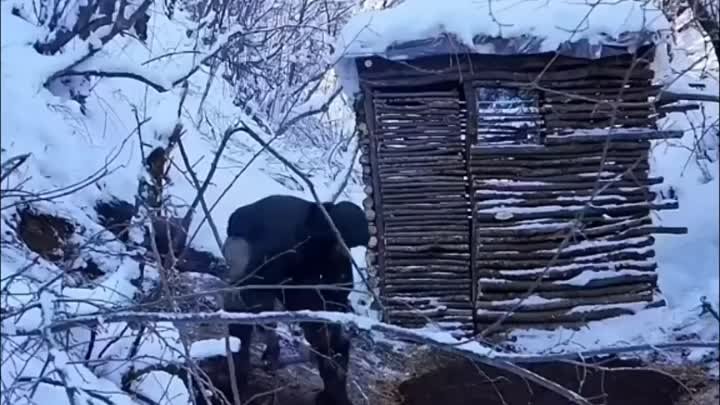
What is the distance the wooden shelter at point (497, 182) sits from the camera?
1.64 metres

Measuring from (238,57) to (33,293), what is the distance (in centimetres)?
70

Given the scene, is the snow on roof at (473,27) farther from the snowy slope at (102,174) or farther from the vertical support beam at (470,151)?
the snowy slope at (102,174)

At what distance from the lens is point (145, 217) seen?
1.33 m

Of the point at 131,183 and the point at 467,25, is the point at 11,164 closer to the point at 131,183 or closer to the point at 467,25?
the point at 131,183

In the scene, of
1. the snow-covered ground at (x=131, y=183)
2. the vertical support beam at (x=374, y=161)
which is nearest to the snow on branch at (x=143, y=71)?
the snow-covered ground at (x=131, y=183)

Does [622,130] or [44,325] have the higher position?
[622,130]

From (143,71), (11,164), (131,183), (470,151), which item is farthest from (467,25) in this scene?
(11,164)

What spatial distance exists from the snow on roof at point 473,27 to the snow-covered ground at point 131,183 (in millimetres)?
23

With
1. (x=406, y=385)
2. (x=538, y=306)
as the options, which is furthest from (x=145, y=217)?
(x=538, y=306)

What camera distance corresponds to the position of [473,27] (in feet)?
5.94

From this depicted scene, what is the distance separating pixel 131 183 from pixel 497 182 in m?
0.79

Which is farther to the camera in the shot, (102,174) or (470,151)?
(470,151)

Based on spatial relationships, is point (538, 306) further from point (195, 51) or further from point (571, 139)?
point (195, 51)

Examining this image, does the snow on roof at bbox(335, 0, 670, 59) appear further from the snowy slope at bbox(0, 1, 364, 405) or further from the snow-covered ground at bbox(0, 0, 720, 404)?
the snowy slope at bbox(0, 1, 364, 405)
